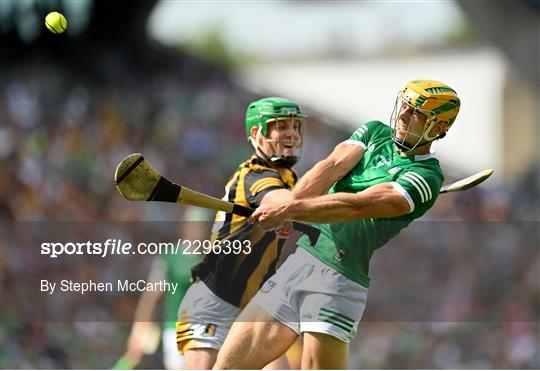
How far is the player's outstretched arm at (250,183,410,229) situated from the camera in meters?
4.97

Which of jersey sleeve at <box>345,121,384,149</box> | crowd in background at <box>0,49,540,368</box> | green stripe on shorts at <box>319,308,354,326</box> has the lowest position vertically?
green stripe on shorts at <box>319,308,354,326</box>

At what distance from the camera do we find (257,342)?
16.8ft

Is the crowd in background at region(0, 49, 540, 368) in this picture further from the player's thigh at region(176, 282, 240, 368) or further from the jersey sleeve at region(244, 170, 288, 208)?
the jersey sleeve at region(244, 170, 288, 208)

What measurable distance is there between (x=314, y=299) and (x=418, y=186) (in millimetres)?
671

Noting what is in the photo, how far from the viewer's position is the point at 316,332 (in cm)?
504

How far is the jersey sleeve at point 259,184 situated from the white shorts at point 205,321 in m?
0.62

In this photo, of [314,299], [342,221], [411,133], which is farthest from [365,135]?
[314,299]

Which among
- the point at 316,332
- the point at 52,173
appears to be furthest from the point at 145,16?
the point at 316,332

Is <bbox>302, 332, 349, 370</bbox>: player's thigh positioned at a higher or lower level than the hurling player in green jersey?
lower

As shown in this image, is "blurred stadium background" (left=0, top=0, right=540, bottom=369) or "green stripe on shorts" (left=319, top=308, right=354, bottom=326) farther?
"blurred stadium background" (left=0, top=0, right=540, bottom=369)

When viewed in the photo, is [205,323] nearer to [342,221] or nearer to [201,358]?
[201,358]

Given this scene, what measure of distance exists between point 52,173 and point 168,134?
5.24ft

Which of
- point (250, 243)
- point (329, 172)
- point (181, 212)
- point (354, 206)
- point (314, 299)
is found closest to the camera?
point (354, 206)

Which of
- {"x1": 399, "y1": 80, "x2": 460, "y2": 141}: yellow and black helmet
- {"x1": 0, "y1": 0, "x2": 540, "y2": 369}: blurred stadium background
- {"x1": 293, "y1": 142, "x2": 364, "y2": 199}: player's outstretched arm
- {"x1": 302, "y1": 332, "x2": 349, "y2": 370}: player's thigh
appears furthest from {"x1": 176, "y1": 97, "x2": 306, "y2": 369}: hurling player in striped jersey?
{"x1": 0, "y1": 0, "x2": 540, "y2": 369}: blurred stadium background
